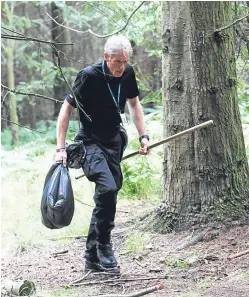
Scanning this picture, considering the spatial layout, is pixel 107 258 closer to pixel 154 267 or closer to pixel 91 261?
pixel 91 261

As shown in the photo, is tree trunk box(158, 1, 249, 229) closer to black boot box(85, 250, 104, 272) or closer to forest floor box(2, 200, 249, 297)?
forest floor box(2, 200, 249, 297)

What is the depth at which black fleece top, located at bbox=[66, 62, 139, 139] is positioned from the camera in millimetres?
4887

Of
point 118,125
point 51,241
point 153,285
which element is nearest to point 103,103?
point 118,125

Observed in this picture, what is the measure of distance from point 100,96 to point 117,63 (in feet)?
1.17

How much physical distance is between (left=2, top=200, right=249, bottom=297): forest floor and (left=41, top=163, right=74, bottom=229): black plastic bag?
0.62 meters

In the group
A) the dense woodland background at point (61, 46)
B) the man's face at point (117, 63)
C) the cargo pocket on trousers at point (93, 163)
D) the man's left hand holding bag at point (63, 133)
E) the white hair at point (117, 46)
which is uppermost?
the dense woodland background at point (61, 46)

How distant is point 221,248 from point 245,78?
5.28 m

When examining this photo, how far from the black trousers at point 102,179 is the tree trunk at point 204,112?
0.95 m

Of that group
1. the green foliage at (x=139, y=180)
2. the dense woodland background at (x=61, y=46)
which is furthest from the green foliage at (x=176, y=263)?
the green foliage at (x=139, y=180)

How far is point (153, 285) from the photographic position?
463 centimetres

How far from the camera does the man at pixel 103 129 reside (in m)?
4.85

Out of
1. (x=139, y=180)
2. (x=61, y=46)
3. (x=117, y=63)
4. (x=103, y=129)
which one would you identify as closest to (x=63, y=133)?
(x=103, y=129)

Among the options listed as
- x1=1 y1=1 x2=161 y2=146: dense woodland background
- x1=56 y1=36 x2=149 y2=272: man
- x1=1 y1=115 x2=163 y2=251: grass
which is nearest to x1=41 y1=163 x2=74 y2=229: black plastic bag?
x1=56 y1=36 x2=149 y2=272: man

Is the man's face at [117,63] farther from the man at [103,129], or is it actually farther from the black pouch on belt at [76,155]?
the black pouch on belt at [76,155]
